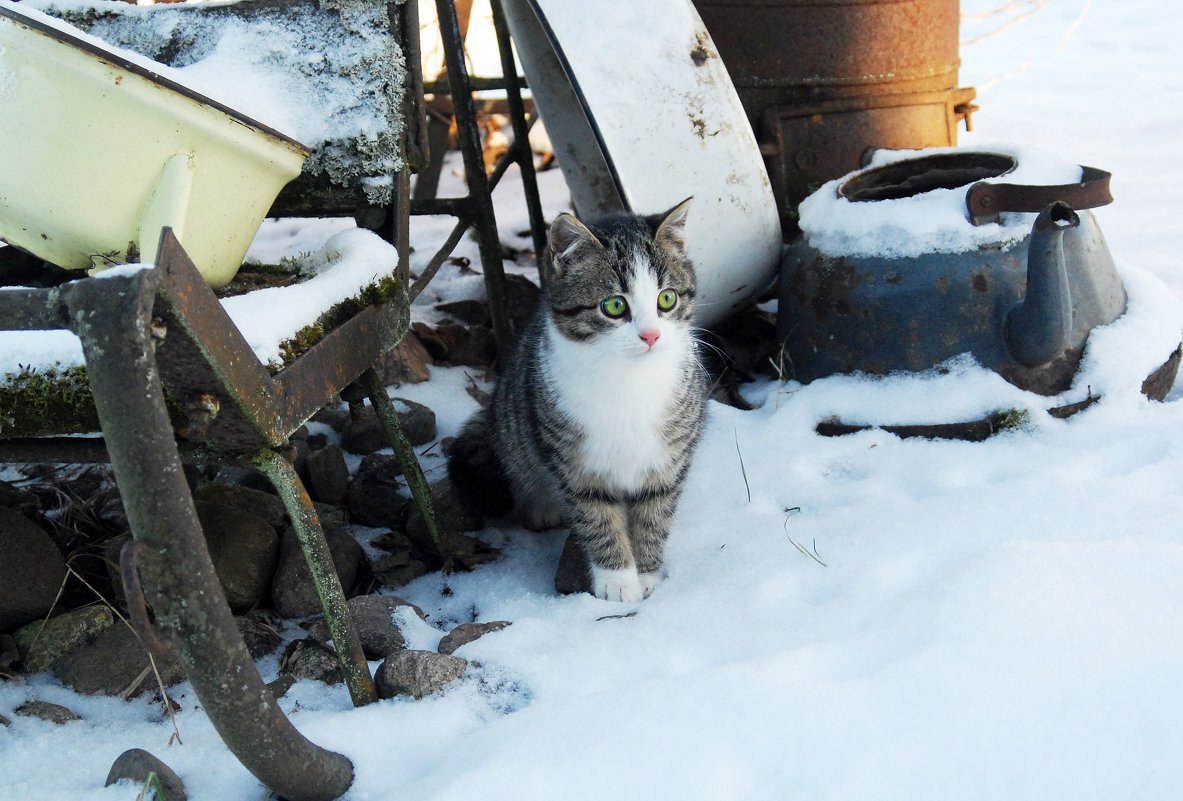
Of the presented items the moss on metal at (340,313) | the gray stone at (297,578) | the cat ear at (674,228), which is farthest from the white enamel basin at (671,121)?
the gray stone at (297,578)

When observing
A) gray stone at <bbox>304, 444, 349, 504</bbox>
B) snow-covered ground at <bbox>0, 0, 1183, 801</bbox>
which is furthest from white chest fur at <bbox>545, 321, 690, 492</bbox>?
gray stone at <bbox>304, 444, 349, 504</bbox>

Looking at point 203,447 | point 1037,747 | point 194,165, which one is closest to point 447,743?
point 203,447

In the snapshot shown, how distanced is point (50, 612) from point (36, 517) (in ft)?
1.23

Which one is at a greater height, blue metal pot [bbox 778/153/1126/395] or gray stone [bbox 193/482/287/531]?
blue metal pot [bbox 778/153/1126/395]

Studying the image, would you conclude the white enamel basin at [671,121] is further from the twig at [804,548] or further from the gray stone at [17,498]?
the gray stone at [17,498]

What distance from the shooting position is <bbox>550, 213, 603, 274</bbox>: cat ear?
6.36 feet

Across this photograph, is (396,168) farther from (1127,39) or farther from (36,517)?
(1127,39)

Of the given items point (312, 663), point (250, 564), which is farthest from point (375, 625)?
point (250, 564)

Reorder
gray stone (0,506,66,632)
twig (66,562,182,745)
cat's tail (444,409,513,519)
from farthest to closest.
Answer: cat's tail (444,409,513,519)
gray stone (0,506,66,632)
twig (66,562,182,745)

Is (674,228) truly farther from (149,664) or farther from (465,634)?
(149,664)

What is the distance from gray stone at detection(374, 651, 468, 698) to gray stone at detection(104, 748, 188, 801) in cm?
36

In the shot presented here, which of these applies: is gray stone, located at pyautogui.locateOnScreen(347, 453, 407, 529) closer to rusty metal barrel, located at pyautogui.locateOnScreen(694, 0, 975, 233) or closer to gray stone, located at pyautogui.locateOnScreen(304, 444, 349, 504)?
gray stone, located at pyautogui.locateOnScreen(304, 444, 349, 504)

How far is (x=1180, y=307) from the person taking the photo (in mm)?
2652

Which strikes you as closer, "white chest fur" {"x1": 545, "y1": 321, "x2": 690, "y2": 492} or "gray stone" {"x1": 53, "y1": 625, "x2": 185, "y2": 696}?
"gray stone" {"x1": 53, "y1": 625, "x2": 185, "y2": 696}
